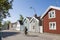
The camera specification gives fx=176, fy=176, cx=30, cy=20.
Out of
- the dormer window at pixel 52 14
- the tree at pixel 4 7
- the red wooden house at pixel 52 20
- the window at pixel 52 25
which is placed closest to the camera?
the tree at pixel 4 7

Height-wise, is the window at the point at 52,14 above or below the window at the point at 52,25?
above

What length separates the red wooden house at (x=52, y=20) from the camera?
40216 millimetres

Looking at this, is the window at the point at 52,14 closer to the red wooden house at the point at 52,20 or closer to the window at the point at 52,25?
the red wooden house at the point at 52,20

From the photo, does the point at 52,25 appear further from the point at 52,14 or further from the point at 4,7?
the point at 4,7

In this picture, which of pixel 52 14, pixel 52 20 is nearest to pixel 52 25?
pixel 52 20

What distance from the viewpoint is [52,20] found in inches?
1655

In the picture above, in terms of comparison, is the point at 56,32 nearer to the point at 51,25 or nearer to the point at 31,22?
the point at 51,25

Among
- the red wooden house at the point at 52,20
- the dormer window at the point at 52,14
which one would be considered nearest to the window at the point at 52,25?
the red wooden house at the point at 52,20

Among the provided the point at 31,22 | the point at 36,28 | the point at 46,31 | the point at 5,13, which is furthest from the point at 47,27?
the point at 5,13

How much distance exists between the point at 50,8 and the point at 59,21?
4.39 meters

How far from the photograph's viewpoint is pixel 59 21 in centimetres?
3984

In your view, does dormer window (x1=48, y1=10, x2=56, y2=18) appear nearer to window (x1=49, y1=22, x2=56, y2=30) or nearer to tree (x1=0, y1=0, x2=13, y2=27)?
window (x1=49, y1=22, x2=56, y2=30)

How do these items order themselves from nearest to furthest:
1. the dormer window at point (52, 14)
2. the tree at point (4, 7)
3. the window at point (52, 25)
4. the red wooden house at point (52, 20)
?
1. the tree at point (4, 7)
2. the red wooden house at point (52, 20)
3. the window at point (52, 25)
4. the dormer window at point (52, 14)

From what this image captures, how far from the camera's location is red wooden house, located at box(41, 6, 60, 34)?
4022 centimetres
